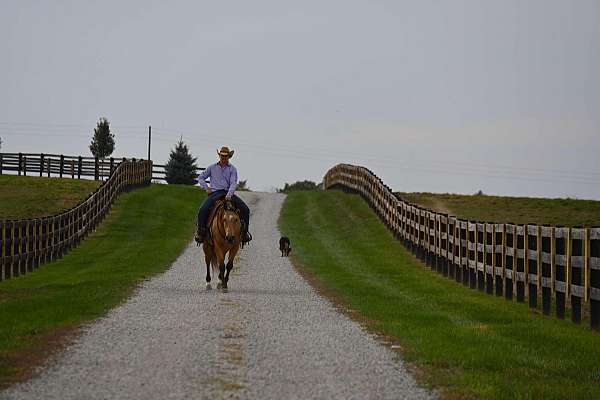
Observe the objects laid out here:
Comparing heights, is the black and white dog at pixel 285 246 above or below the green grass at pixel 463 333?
above

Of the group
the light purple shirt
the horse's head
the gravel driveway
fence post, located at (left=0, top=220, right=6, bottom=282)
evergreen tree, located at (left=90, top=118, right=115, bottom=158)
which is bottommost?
the gravel driveway

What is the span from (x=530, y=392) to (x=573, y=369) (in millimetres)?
1698

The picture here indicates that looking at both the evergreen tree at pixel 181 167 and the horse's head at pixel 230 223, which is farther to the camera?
the evergreen tree at pixel 181 167

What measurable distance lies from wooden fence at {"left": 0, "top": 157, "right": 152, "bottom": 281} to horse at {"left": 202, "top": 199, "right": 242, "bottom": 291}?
23.6ft

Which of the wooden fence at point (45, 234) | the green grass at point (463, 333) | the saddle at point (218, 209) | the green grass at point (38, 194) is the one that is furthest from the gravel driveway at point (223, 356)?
the green grass at point (38, 194)

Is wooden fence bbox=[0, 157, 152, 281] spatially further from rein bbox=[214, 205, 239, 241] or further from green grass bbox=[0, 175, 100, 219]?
rein bbox=[214, 205, 239, 241]

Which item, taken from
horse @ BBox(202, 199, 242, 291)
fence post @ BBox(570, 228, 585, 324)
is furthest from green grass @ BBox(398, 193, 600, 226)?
fence post @ BBox(570, 228, 585, 324)

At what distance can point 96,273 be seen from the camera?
24531 mm

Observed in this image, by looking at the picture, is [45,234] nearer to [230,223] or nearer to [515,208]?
[230,223]

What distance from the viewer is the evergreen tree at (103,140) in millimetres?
90625

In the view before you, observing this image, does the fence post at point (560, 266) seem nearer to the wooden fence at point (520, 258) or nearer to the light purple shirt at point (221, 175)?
the wooden fence at point (520, 258)

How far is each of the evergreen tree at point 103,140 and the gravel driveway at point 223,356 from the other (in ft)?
245

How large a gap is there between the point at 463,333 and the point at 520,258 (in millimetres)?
5135

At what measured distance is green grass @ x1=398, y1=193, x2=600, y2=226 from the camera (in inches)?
1621
